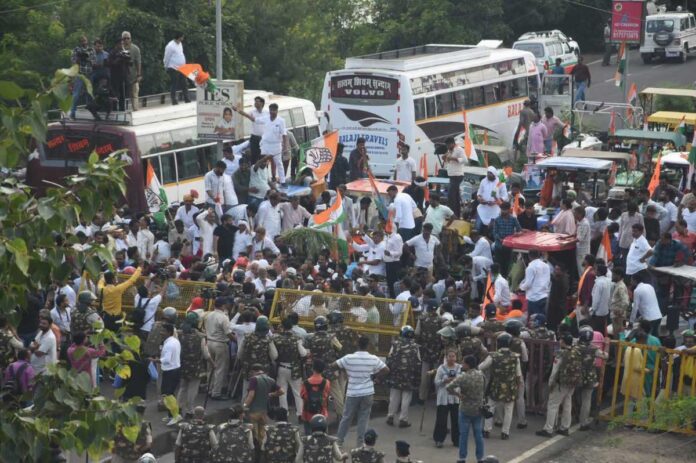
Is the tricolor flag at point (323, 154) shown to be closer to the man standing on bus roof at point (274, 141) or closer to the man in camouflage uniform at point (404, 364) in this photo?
the man standing on bus roof at point (274, 141)

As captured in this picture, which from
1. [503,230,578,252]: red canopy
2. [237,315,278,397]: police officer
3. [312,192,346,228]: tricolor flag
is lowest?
[237,315,278,397]: police officer

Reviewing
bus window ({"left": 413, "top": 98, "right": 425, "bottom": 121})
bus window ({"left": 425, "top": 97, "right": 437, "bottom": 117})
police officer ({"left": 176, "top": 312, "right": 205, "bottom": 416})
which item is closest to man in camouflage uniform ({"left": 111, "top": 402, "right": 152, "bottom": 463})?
police officer ({"left": 176, "top": 312, "right": 205, "bottom": 416})

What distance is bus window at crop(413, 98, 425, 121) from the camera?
2992cm

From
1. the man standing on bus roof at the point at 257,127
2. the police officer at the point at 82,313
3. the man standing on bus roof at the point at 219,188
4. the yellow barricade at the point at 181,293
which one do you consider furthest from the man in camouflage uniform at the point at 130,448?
the man standing on bus roof at the point at 257,127

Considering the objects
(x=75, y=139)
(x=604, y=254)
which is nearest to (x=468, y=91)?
(x=75, y=139)

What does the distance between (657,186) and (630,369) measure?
7566 millimetres

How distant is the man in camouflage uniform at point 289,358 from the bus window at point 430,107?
15.0 meters

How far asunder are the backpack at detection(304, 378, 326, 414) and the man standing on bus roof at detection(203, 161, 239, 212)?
7.07 meters

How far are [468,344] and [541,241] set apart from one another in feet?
12.4

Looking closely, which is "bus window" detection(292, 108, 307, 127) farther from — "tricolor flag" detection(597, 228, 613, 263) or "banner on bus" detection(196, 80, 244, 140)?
"tricolor flag" detection(597, 228, 613, 263)

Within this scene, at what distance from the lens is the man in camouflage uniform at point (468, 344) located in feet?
51.4

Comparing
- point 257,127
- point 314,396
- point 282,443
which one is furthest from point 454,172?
point 282,443

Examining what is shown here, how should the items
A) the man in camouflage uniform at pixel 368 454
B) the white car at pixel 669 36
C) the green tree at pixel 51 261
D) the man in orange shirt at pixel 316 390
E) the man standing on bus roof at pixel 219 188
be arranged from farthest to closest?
the white car at pixel 669 36
the man standing on bus roof at pixel 219 188
the man in orange shirt at pixel 316 390
the man in camouflage uniform at pixel 368 454
the green tree at pixel 51 261

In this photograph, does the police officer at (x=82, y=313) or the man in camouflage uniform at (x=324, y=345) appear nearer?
the man in camouflage uniform at (x=324, y=345)
